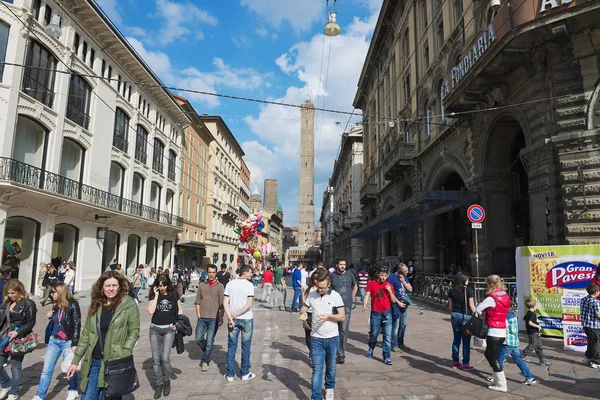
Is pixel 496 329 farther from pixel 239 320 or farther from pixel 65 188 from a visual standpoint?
pixel 65 188

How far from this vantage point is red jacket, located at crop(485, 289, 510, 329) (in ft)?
18.3

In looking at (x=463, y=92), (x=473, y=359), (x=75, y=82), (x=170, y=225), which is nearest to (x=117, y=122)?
(x=75, y=82)

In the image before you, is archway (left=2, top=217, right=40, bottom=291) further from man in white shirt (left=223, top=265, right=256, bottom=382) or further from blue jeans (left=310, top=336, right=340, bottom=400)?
blue jeans (left=310, top=336, right=340, bottom=400)

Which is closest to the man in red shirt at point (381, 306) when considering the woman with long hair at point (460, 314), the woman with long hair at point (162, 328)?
the woman with long hair at point (460, 314)

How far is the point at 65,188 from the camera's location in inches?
724

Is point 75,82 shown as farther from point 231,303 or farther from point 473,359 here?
point 473,359

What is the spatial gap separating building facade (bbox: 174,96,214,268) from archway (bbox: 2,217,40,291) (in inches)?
651

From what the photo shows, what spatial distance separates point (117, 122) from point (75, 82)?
435cm

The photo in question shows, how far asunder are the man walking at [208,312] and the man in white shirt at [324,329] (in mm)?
2312

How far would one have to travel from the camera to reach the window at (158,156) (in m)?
29.0

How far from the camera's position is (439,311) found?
14281mm

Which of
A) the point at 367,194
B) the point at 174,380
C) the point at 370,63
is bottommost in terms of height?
the point at 174,380

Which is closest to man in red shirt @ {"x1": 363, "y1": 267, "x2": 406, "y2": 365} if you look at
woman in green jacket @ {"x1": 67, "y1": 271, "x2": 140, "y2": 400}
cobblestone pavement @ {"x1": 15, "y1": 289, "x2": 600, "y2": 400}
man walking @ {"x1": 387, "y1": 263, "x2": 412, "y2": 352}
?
man walking @ {"x1": 387, "y1": 263, "x2": 412, "y2": 352}

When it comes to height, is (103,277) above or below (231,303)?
above
